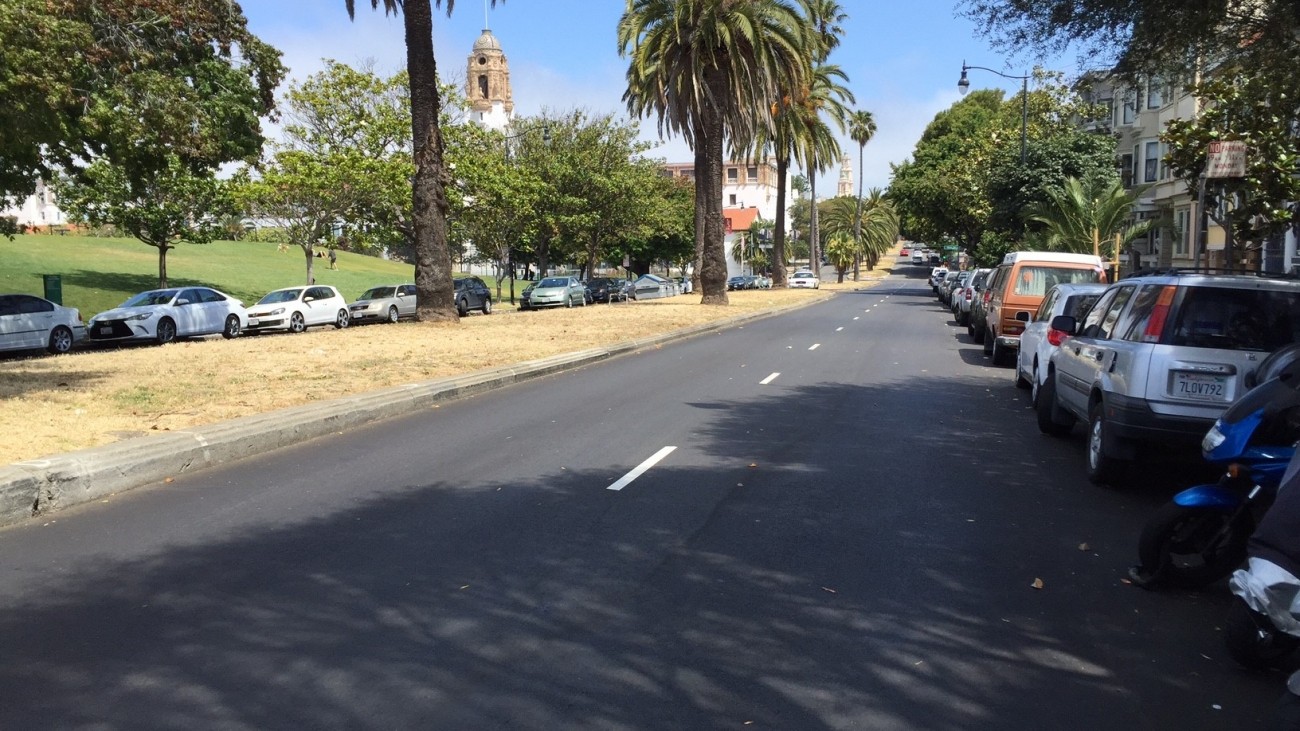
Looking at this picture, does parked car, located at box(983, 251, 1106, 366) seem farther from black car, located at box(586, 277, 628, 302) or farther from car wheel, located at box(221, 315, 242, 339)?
black car, located at box(586, 277, 628, 302)

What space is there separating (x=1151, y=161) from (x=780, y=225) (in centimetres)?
1999

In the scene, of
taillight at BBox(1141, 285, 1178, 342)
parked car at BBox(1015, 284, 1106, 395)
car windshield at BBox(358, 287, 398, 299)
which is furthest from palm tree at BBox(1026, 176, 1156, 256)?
taillight at BBox(1141, 285, 1178, 342)

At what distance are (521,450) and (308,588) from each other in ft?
14.5

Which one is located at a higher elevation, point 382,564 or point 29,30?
point 29,30

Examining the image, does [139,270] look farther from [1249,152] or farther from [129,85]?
[1249,152]

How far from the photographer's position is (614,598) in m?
5.66

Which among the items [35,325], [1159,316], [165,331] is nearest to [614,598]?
[1159,316]

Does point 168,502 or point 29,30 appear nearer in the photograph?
point 168,502

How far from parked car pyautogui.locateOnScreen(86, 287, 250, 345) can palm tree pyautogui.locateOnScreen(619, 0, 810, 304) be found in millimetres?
15592

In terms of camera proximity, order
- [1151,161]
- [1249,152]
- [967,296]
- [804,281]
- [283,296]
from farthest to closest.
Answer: [804,281]
[1151,161]
[283,296]
[967,296]
[1249,152]

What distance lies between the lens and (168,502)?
806 centimetres

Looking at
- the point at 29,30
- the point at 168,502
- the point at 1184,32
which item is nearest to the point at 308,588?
the point at 168,502

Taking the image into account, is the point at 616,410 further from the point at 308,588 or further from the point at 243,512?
the point at 308,588

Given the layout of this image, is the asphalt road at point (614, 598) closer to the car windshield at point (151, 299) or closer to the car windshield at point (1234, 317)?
the car windshield at point (1234, 317)
